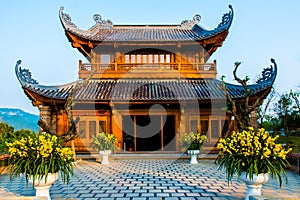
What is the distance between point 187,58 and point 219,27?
2.02 meters

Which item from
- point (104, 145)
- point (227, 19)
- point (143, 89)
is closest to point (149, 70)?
point (143, 89)

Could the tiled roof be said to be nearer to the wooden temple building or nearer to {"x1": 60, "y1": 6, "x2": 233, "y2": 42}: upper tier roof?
the wooden temple building

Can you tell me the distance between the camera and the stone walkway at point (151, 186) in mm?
4973

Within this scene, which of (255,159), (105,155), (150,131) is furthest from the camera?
(150,131)

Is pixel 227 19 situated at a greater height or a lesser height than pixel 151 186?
greater

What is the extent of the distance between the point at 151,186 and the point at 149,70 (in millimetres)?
7484

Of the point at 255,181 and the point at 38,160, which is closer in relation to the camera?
the point at 255,181

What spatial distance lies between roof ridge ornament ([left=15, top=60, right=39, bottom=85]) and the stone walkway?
179 inches

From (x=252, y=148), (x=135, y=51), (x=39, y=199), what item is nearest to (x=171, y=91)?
(x=135, y=51)

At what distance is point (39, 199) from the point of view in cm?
374

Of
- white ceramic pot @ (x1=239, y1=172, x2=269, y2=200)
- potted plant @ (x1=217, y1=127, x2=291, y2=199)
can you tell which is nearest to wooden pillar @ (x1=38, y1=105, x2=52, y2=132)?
potted plant @ (x1=217, y1=127, x2=291, y2=199)

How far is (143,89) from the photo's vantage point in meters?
11.9

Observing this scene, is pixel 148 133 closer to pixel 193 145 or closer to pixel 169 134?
pixel 169 134

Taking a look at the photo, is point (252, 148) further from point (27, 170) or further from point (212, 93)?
point (212, 93)
